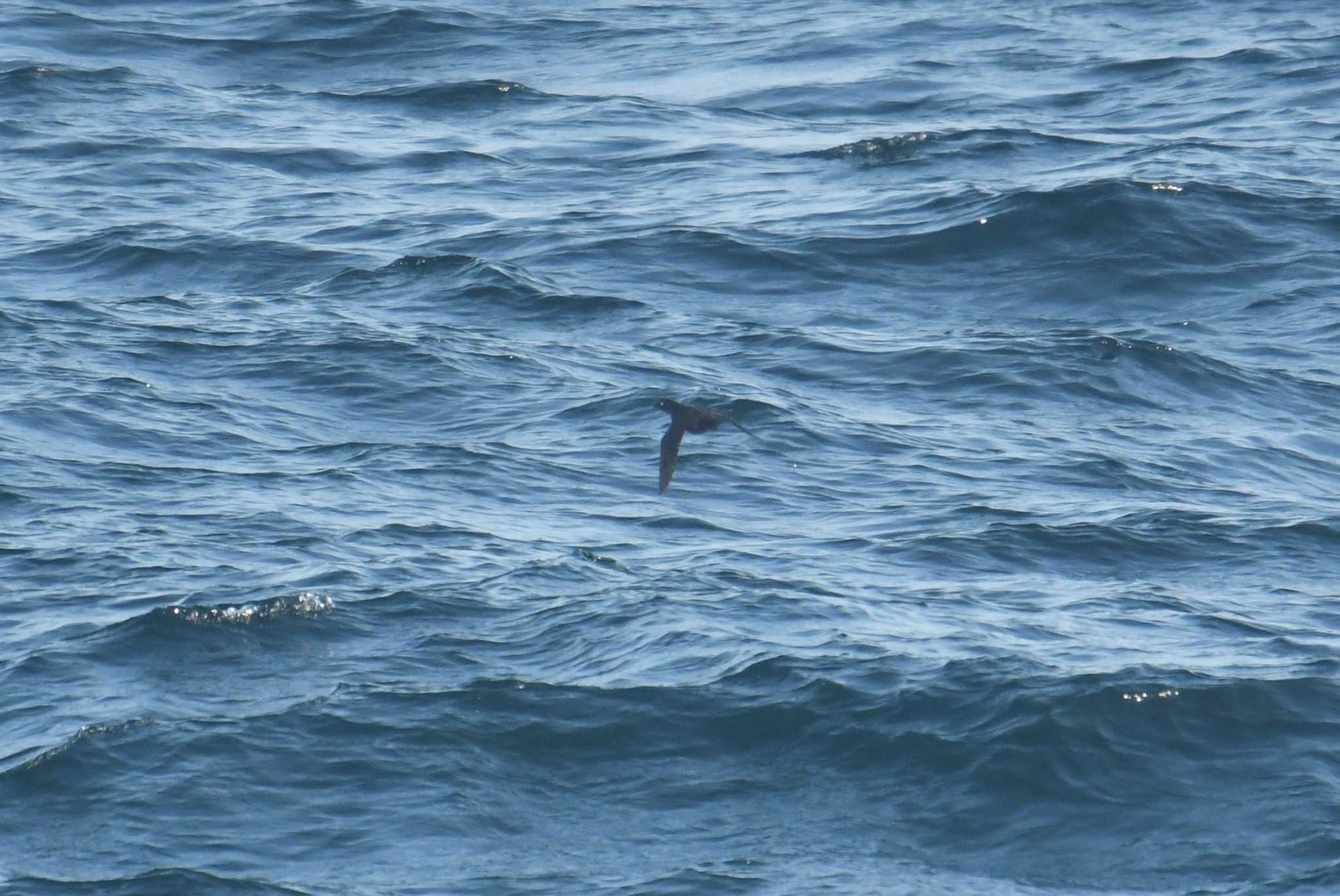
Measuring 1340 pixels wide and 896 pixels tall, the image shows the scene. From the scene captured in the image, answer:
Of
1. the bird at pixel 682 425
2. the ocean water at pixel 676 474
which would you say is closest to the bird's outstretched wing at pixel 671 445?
the bird at pixel 682 425

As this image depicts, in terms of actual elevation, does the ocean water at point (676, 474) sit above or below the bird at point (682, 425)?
A: below

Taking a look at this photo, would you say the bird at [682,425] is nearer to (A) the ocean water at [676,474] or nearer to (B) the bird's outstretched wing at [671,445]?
(B) the bird's outstretched wing at [671,445]

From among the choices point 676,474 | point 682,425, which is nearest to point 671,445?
point 682,425

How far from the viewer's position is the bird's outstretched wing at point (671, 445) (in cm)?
1384

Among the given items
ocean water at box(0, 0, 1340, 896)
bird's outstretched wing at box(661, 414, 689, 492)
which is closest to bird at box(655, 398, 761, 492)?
bird's outstretched wing at box(661, 414, 689, 492)

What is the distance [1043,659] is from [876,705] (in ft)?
4.44

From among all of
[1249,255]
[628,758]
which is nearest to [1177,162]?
[1249,255]

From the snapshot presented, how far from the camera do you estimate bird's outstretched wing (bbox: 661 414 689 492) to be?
1384 cm

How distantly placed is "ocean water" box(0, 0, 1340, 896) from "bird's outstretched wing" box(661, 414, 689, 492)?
2058mm

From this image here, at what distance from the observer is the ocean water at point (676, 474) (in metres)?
14.2

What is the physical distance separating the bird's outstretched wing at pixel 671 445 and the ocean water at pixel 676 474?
2058mm

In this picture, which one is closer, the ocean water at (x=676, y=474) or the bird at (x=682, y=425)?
the bird at (x=682, y=425)

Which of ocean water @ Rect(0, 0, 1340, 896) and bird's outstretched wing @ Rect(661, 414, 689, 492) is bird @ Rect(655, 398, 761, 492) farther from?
ocean water @ Rect(0, 0, 1340, 896)

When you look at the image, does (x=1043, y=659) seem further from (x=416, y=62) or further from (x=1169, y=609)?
(x=416, y=62)
